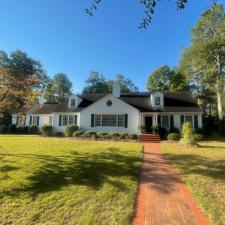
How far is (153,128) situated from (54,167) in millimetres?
15244

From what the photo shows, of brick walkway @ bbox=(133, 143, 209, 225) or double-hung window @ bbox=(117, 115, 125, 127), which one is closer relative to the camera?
brick walkway @ bbox=(133, 143, 209, 225)

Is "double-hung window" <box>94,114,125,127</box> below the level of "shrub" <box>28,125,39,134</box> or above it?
above

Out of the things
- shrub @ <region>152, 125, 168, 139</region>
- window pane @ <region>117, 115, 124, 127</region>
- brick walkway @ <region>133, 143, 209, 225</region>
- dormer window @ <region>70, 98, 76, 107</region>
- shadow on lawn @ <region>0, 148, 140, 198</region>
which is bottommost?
brick walkway @ <region>133, 143, 209, 225</region>

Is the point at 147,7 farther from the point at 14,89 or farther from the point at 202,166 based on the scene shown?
the point at 14,89

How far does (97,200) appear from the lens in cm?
481

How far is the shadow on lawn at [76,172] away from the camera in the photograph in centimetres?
556

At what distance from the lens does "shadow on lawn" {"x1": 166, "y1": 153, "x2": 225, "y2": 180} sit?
278 inches

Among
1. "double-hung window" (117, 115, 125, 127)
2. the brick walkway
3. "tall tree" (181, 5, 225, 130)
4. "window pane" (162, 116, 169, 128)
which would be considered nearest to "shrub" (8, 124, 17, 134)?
"double-hung window" (117, 115, 125, 127)

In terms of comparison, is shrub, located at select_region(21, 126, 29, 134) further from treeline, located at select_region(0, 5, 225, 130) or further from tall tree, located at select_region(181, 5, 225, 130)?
tall tree, located at select_region(181, 5, 225, 130)

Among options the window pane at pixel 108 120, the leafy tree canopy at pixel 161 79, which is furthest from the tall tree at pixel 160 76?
the window pane at pixel 108 120

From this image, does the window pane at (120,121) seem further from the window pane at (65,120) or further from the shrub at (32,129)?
the shrub at (32,129)

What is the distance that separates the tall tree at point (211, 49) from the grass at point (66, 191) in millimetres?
21441

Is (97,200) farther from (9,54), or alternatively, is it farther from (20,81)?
(9,54)

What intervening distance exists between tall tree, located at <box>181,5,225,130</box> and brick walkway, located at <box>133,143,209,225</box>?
68.5 ft
